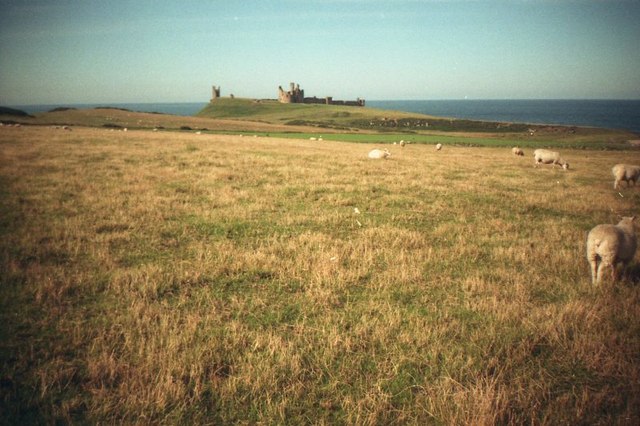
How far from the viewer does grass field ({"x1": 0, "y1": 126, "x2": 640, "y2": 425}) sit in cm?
359

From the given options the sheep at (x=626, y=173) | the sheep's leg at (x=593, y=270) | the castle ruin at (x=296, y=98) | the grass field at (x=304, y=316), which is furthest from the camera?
the castle ruin at (x=296, y=98)

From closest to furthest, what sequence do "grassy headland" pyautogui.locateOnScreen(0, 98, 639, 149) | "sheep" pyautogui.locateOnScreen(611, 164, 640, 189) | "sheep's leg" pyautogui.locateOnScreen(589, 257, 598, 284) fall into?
"sheep's leg" pyautogui.locateOnScreen(589, 257, 598, 284) < "sheep" pyautogui.locateOnScreen(611, 164, 640, 189) < "grassy headland" pyautogui.locateOnScreen(0, 98, 639, 149)

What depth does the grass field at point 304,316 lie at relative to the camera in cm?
359

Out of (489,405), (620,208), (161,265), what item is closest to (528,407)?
(489,405)

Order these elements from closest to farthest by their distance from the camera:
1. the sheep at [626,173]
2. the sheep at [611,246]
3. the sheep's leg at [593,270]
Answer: the sheep at [611,246]
the sheep's leg at [593,270]
the sheep at [626,173]

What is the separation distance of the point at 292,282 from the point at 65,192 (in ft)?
38.3

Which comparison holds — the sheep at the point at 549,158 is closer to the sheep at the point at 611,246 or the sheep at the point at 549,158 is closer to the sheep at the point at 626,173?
the sheep at the point at 626,173

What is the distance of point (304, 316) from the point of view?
529 centimetres

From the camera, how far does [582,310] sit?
17.5 ft

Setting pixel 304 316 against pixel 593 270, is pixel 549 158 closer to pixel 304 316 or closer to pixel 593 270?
pixel 593 270

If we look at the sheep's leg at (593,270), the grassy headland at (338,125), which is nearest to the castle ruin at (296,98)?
the grassy headland at (338,125)

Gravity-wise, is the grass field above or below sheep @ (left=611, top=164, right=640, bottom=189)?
below

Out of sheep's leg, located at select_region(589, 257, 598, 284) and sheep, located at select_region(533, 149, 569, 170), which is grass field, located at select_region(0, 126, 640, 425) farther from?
sheep, located at select_region(533, 149, 569, 170)

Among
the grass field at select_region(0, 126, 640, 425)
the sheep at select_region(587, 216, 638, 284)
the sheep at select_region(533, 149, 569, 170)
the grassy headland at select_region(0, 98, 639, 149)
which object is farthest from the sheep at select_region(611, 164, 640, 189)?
the grassy headland at select_region(0, 98, 639, 149)
